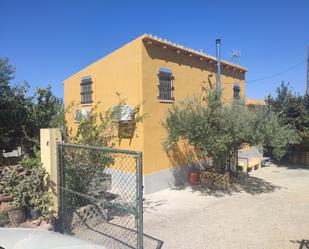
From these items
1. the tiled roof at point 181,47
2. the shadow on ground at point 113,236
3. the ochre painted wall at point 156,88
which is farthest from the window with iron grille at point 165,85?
the shadow on ground at point 113,236

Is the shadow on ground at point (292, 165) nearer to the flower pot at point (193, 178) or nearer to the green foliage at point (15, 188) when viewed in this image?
the flower pot at point (193, 178)

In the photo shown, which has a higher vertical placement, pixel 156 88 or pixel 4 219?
pixel 156 88

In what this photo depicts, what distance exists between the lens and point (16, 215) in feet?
16.6

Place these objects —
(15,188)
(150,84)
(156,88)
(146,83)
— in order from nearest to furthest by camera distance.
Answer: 1. (15,188)
2. (146,83)
3. (150,84)
4. (156,88)

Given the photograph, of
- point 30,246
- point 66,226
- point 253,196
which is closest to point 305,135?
point 253,196

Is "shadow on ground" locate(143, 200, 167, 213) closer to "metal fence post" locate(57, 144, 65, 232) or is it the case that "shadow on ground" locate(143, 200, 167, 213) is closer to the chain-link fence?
the chain-link fence

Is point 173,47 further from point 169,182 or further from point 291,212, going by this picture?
point 291,212

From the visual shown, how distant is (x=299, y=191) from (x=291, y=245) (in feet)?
16.2

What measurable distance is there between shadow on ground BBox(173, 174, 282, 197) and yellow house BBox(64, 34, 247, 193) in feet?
4.19

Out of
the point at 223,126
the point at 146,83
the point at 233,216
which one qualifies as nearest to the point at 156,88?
the point at 146,83

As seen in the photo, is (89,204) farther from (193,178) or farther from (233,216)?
(193,178)

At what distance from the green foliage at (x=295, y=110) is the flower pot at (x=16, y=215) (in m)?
11.3

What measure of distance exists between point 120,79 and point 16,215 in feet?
20.3

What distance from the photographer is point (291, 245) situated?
521 cm
